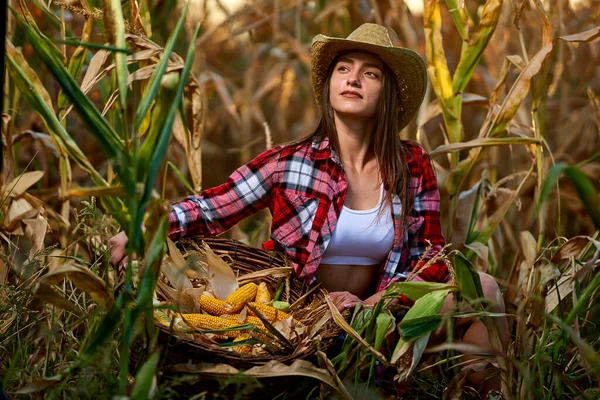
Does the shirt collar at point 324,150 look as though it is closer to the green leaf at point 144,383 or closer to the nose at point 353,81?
the nose at point 353,81

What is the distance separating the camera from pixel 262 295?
75.7 inches

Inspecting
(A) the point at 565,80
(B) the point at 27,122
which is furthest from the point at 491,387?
→ (A) the point at 565,80

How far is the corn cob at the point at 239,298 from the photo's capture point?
1.82 metres

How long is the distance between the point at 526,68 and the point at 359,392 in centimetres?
107

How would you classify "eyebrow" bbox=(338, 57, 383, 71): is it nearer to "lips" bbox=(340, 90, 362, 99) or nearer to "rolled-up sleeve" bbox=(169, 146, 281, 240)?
"lips" bbox=(340, 90, 362, 99)

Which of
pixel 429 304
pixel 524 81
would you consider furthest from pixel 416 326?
pixel 524 81

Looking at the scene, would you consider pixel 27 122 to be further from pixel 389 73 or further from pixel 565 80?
pixel 565 80

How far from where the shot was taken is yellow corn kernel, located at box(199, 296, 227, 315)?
1.81 meters

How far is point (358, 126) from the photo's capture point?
2.11 m

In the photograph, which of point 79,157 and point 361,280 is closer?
point 79,157

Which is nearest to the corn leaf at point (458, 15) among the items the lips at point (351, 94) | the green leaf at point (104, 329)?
→ the lips at point (351, 94)

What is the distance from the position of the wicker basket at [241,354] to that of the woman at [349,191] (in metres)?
0.05

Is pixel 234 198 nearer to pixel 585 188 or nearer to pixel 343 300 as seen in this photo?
pixel 343 300

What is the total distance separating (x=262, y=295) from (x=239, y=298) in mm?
105
